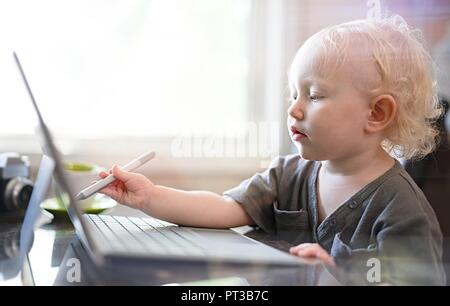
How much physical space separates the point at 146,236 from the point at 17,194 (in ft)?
0.91

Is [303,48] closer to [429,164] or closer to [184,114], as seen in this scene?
[429,164]

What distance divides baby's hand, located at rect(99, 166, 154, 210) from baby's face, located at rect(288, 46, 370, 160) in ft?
0.65

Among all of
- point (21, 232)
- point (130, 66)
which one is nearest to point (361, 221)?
point (21, 232)

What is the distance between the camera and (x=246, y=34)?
848 millimetres

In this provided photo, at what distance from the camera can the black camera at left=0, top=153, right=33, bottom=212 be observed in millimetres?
696

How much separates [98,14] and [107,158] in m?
0.24

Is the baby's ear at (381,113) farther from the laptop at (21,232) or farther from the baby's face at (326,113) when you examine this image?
the laptop at (21,232)

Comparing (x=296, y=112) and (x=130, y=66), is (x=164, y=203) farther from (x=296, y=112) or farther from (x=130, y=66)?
(x=130, y=66)

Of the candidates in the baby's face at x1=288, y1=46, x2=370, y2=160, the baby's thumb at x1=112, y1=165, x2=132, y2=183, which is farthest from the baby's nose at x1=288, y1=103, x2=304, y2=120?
the baby's thumb at x1=112, y1=165, x2=132, y2=183

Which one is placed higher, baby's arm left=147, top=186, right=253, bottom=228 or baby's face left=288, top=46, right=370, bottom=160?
baby's face left=288, top=46, right=370, bottom=160

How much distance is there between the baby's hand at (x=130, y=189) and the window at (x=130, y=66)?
0.22 m

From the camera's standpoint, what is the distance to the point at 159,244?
0.46 m

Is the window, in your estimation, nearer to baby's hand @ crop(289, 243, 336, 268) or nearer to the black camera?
the black camera
